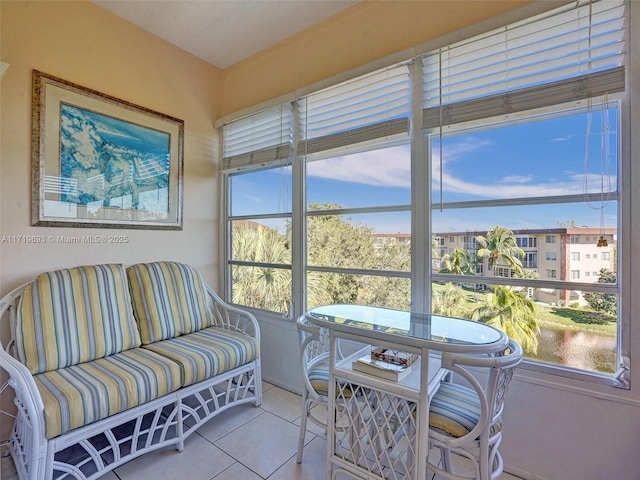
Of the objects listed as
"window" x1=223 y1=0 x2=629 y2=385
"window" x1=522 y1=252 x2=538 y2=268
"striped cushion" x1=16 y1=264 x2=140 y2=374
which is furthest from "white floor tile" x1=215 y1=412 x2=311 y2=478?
"window" x1=522 y1=252 x2=538 y2=268

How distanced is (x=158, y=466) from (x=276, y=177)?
2.15 meters

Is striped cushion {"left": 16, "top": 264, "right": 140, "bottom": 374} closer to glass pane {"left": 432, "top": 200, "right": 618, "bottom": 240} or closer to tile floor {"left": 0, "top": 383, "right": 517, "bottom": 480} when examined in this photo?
tile floor {"left": 0, "top": 383, "right": 517, "bottom": 480}

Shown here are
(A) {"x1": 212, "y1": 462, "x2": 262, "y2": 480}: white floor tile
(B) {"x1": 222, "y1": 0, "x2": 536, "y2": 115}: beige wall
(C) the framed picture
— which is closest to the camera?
(A) {"x1": 212, "y1": 462, "x2": 262, "y2": 480}: white floor tile

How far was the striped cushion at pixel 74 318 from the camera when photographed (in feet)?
5.61

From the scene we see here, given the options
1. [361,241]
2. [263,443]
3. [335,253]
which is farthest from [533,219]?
[263,443]

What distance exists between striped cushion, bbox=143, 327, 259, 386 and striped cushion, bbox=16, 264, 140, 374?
0.25 m

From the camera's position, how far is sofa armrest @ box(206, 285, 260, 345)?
7.75 feet

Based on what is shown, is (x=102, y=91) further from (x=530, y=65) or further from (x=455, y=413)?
(x=455, y=413)

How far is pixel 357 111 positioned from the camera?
Answer: 2211 mm

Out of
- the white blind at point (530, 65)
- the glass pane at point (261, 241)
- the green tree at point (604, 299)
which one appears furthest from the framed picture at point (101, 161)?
the green tree at point (604, 299)

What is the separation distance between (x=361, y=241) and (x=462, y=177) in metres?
0.80

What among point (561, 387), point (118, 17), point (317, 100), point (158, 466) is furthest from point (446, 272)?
point (118, 17)

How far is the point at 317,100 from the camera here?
241 cm

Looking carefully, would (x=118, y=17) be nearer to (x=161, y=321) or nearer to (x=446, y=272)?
(x=161, y=321)
